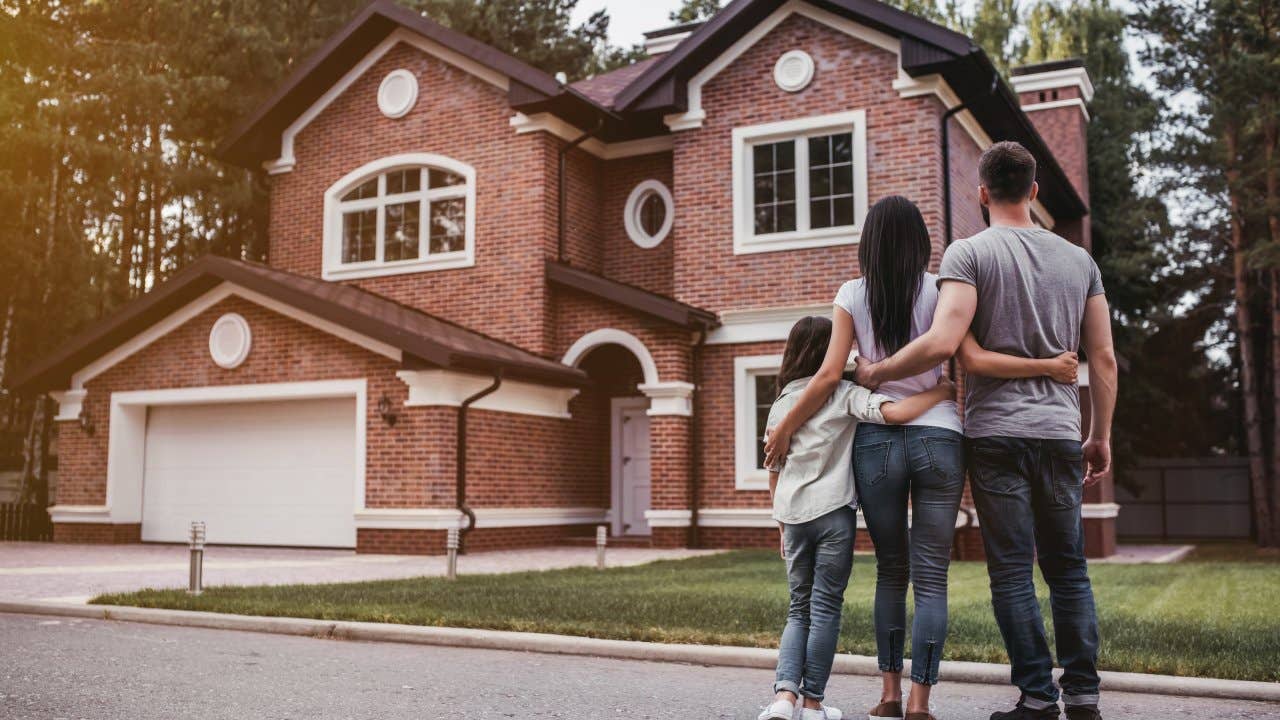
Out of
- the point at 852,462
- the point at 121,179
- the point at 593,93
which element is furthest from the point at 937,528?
the point at 121,179

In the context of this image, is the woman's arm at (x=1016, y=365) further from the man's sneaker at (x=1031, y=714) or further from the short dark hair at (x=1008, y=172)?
the man's sneaker at (x=1031, y=714)

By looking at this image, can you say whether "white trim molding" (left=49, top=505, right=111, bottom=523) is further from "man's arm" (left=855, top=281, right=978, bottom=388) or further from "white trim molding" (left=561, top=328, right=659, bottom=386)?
"man's arm" (left=855, top=281, right=978, bottom=388)

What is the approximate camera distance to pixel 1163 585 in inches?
427

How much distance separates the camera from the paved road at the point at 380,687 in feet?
16.3

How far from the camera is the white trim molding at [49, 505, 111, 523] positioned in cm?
1695

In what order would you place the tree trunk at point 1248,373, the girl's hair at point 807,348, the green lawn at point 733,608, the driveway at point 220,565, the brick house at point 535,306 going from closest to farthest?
the girl's hair at point 807,348
the green lawn at point 733,608
the driveway at point 220,565
the brick house at point 535,306
the tree trunk at point 1248,373

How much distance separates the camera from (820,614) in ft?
13.9

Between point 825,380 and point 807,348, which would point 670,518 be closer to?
point 807,348

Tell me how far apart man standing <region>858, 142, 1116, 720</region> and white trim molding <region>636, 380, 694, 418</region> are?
1178 centimetres

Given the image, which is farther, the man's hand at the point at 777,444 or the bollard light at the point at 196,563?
the bollard light at the point at 196,563

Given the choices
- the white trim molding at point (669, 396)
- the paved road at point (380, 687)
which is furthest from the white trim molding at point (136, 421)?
the paved road at point (380, 687)

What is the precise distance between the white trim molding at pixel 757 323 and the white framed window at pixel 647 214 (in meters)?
2.27

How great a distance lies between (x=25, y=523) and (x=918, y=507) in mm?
17372

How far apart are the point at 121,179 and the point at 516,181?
9941 millimetres
